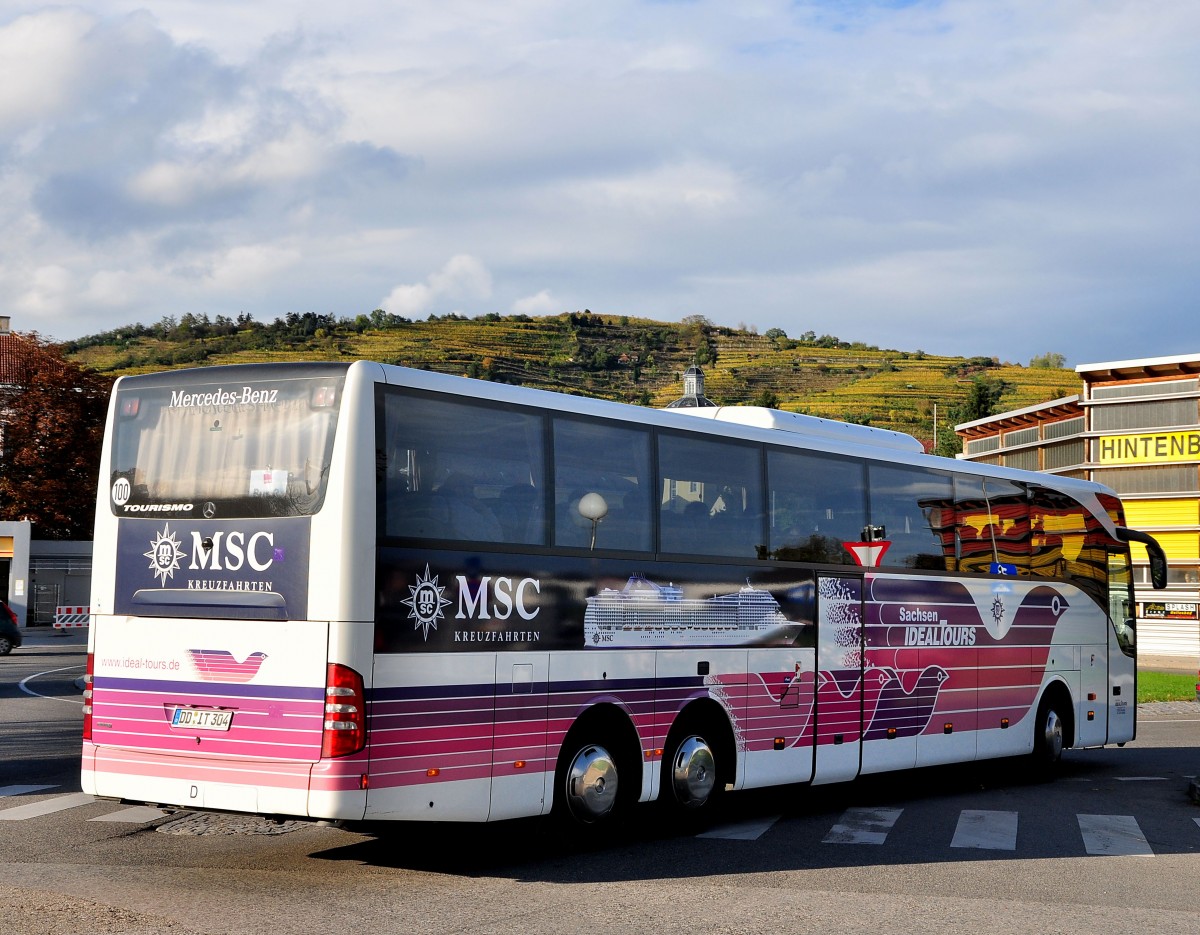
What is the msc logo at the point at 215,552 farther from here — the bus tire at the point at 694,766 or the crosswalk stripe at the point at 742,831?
the crosswalk stripe at the point at 742,831

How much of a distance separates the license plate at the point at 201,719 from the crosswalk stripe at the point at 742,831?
4222 mm

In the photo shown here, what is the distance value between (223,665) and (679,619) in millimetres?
3866

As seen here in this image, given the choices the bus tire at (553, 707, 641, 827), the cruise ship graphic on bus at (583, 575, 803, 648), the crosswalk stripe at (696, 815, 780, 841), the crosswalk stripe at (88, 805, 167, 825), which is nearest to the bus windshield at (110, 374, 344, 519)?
the cruise ship graphic on bus at (583, 575, 803, 648)

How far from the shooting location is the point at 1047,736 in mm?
17109

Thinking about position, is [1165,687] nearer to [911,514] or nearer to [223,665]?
[911,514]

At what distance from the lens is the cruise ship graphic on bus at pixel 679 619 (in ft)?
35.3

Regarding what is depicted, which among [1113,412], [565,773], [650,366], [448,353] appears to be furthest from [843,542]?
[650,366]

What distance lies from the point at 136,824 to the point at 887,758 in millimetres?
7131

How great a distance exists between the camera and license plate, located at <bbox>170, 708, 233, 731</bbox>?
908 cm

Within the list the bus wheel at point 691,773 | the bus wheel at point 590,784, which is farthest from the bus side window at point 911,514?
the bus wheel at point 590,784

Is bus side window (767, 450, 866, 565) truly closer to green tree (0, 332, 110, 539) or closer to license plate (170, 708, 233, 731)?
license plate (170, 708, 233, 731)

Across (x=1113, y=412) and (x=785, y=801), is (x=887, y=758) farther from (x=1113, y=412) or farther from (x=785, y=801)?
(x=1113, y=412)

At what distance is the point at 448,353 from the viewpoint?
120 m

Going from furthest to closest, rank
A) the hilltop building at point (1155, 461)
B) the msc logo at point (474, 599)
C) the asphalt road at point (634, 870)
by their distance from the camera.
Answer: the hilltop building at point (1155, 461), the msc logo at point (474, 599), the asphalt road at point (634, 870)
